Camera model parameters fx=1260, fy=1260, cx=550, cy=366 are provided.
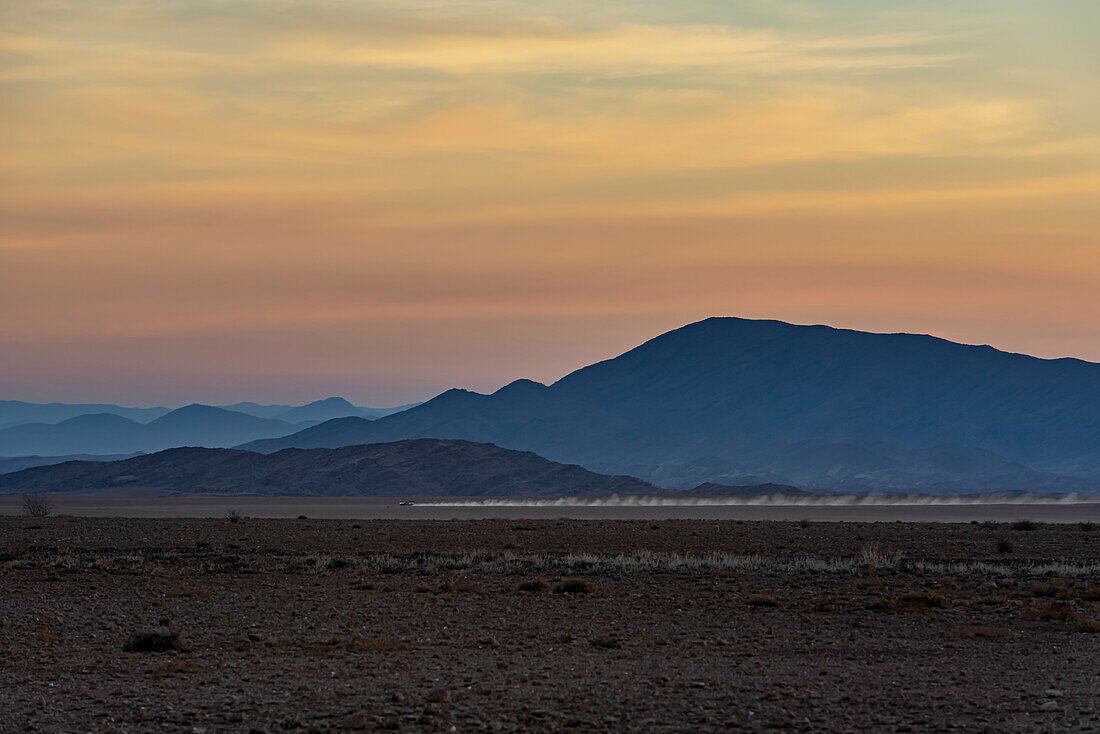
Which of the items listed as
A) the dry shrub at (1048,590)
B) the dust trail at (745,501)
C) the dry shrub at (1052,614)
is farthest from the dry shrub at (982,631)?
the dust trail at (745,501)

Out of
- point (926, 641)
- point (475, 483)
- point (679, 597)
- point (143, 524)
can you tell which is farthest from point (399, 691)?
point (475, 483)

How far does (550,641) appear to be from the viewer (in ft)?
64.7

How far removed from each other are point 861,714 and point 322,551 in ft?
→ 94.1

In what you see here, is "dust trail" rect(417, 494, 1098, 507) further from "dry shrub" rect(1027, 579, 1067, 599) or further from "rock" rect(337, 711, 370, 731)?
"rock" rect(337, 711, 370, 731)

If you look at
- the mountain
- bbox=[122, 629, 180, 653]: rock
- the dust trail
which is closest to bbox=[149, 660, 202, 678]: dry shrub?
bbox=[122, 629, 180, 653]: rock

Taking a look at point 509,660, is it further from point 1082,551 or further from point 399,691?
point 1082,551

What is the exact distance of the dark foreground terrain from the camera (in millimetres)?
13867

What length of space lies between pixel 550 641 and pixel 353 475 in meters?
162

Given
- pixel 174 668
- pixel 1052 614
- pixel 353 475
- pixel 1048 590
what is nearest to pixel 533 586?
pixel 1052 614

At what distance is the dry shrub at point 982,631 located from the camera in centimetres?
1997

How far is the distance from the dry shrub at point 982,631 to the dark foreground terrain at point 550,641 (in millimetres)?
177

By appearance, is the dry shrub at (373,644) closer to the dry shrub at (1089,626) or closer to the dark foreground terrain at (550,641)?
the dark foreground terrain at (550,641)

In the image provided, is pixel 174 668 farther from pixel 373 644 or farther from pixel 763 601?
pixel 763 601

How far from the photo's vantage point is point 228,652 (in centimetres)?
1861
